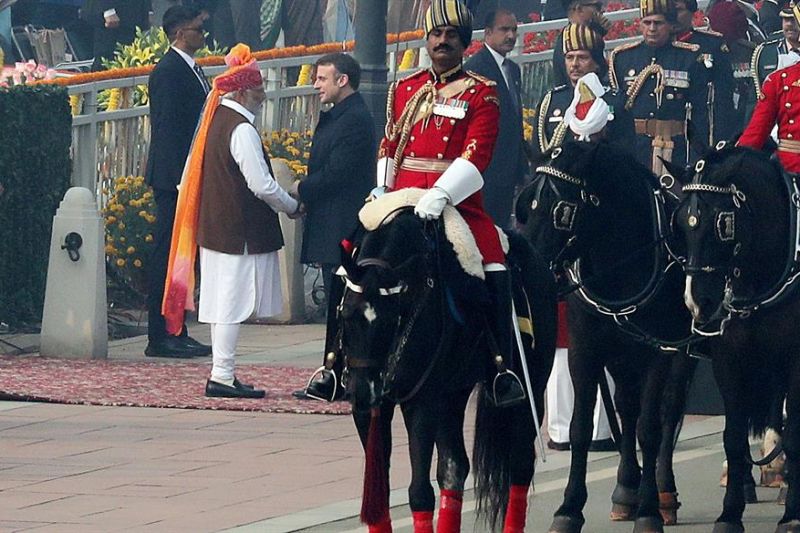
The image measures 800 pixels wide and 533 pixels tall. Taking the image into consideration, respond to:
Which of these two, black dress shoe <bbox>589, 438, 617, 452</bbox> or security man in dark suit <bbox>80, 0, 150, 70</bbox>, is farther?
security man in dark suit <bbox>80, 0, 150, 70</bbox>

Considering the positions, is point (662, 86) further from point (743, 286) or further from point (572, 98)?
point (743, 286)

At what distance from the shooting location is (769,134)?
9.89 meters

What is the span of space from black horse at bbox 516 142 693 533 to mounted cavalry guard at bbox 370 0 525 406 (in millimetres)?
703

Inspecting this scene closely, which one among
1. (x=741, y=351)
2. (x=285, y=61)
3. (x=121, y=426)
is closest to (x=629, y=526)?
(x=741, y=351)

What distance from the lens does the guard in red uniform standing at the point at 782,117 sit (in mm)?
9742

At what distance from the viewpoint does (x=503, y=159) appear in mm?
15914

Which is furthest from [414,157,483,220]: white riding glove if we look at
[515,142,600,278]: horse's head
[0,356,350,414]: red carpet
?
[0,356,350,414]: red carpet

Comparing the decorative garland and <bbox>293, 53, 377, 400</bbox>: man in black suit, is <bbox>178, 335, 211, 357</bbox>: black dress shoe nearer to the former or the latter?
<bbox>293, 53, 377, 400</bbox>: man in black suit

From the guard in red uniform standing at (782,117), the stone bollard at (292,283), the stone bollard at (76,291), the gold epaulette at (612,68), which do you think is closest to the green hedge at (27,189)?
the stone bollard at (76,291)

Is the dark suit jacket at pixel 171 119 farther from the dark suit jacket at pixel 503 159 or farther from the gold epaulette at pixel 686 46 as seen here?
the gold epaulette at pixel 686 46

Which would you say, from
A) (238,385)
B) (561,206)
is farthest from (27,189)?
(561,206)

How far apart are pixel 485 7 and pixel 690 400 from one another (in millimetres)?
11499

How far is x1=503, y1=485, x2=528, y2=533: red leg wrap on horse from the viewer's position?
8.81m

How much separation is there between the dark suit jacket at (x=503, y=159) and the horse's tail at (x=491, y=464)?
683 cm
